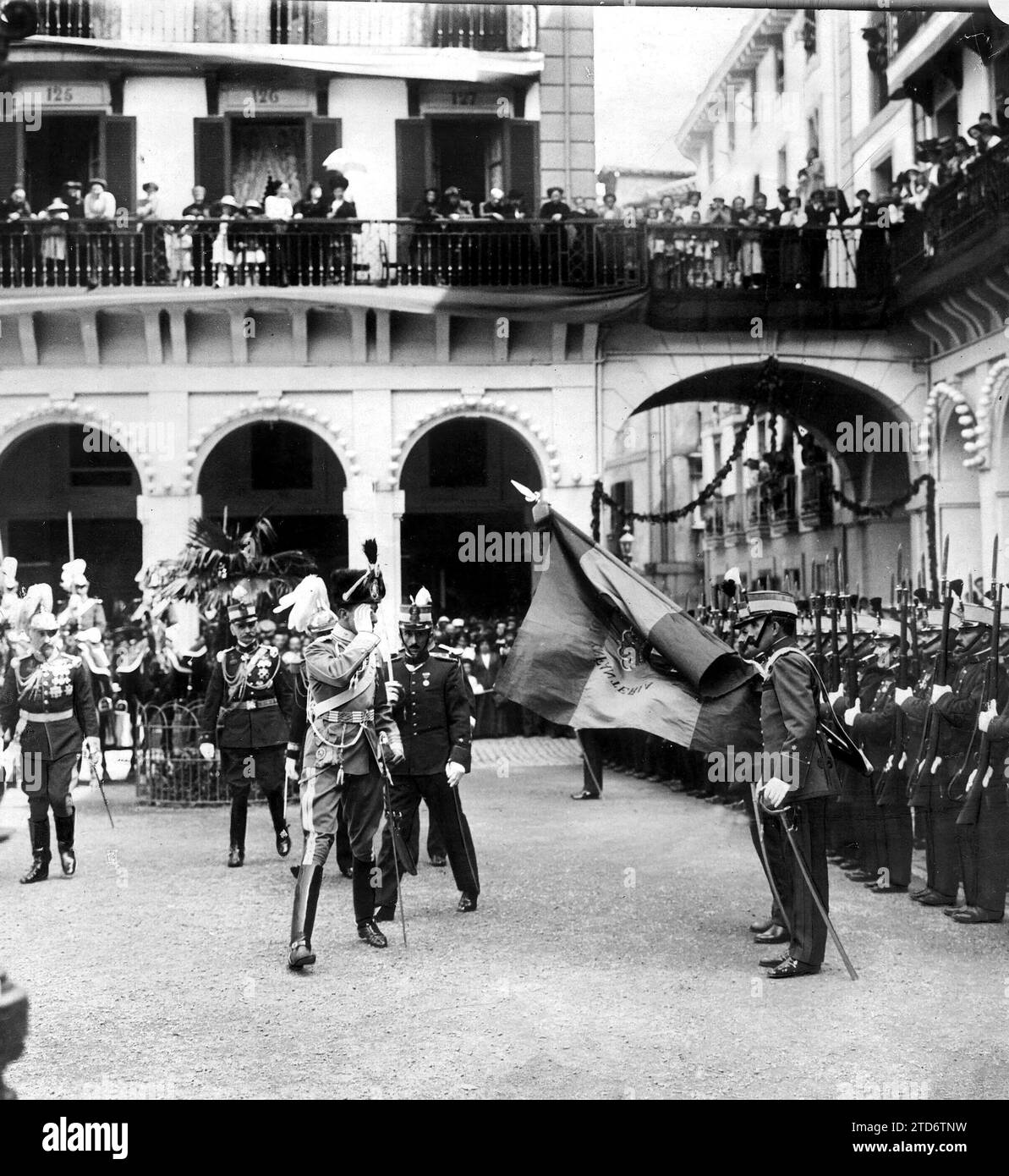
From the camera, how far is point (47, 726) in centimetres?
981

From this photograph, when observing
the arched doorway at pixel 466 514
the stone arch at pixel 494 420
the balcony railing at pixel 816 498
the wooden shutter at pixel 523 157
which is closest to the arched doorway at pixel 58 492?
the stone arch at pixel 494 420

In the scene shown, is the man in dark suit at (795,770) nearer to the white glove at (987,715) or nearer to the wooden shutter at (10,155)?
the white glove at (987,715)

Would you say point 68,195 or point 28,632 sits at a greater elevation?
point 68,195

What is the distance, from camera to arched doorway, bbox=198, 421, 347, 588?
838 inches

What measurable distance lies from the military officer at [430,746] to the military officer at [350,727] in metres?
0.56

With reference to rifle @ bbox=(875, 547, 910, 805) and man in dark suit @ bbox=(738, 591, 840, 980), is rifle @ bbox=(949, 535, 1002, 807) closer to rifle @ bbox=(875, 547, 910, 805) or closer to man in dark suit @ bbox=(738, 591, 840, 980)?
rifle @ bbox=(875, 547, 910, 805)

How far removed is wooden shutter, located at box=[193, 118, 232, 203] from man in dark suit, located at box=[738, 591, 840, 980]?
14.0 meters

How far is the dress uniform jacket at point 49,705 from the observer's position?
32.0 feet

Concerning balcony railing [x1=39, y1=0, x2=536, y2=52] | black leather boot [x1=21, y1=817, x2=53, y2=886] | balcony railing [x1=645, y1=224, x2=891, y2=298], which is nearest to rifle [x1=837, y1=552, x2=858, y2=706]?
black leather boot [x1=21, y1=817, x2=53, y2=886]

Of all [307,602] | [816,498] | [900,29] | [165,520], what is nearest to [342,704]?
[307,602]

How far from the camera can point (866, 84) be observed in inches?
765
